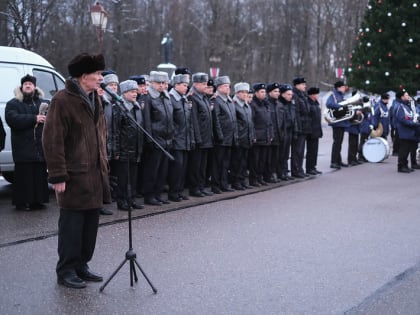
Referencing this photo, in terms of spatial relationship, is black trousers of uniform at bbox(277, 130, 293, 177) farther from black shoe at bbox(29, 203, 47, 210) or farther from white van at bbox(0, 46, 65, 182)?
black shoe at bbox(29, 203, 47, 210)

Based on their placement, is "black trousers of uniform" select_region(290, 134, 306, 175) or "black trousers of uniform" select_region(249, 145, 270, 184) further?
"black trousers of uniform" select_region(290, 134, 306, 175)

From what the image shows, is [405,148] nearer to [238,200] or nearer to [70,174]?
[238,200]

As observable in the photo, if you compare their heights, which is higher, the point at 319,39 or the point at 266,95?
the point at 319,39

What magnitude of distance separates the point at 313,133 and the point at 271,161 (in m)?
1.64

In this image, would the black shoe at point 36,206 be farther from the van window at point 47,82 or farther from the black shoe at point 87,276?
the black shoe at point 87,276

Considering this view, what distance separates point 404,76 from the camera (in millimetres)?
26391

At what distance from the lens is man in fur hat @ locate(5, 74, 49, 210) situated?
8.95 metres

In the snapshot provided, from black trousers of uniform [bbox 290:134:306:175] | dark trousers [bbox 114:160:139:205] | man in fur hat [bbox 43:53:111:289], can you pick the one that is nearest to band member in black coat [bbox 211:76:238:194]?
dark trousers [bbox 114:160:139:205]

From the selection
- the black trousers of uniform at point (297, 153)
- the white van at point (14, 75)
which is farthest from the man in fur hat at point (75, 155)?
the black trousers of uniform at point (297, 153)

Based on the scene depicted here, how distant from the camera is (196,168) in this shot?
425 inches

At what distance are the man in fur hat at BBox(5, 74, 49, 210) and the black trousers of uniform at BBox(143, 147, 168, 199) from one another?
149 centimetres

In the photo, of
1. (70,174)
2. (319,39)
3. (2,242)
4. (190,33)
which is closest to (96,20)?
(2,242)

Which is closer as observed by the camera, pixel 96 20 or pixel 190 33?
pixel 96 20

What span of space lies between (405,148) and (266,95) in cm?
414
